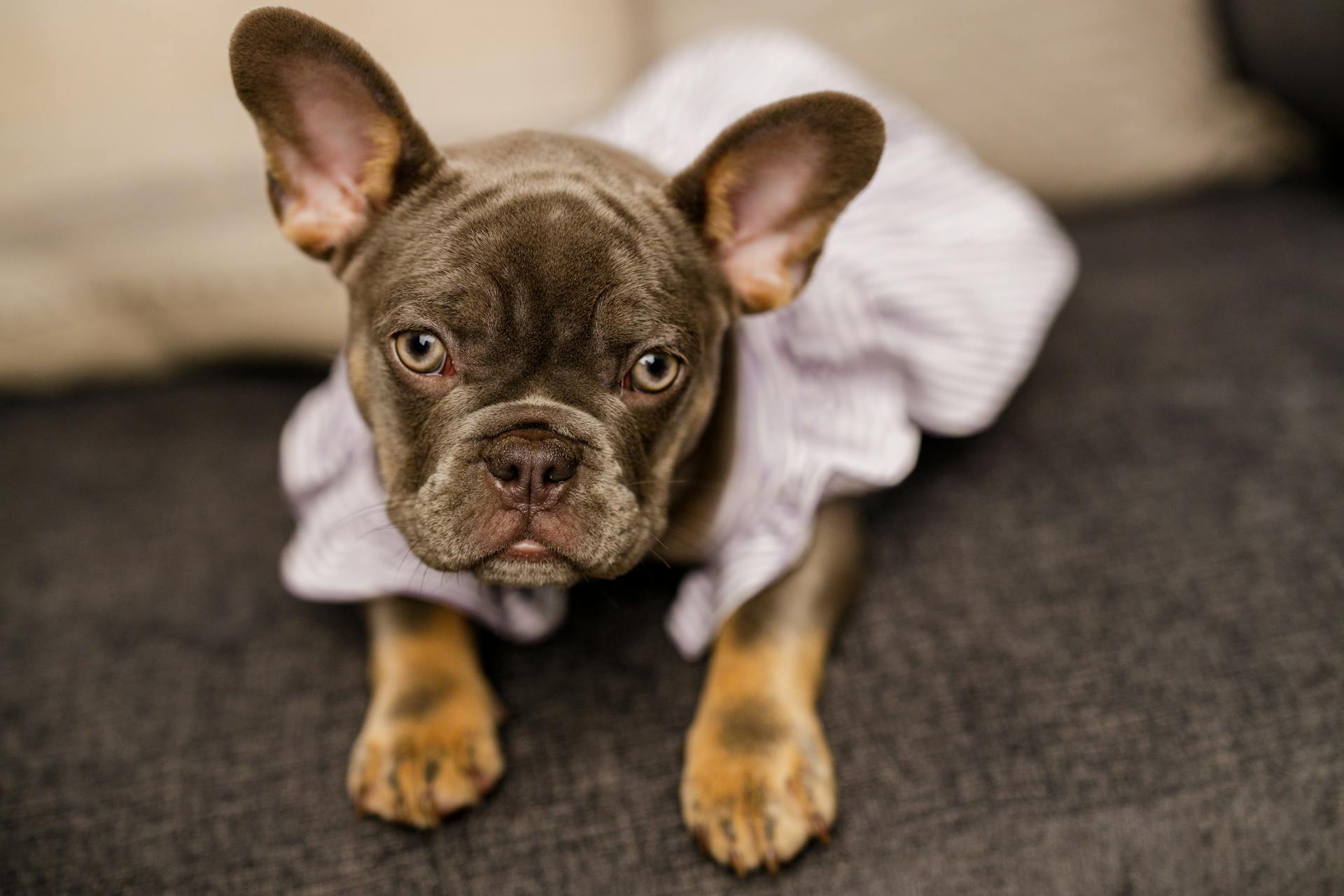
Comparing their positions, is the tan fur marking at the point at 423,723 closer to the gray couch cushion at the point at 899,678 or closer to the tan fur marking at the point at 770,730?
the gray couch cushion at the point at 899,678

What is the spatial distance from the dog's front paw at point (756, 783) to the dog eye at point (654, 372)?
1.54 ft

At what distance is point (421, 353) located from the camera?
4.22ft

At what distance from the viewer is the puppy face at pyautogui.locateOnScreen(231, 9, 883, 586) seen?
1.21 metres

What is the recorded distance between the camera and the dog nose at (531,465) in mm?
1182

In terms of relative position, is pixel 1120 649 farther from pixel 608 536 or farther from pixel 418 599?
pixel 418 599

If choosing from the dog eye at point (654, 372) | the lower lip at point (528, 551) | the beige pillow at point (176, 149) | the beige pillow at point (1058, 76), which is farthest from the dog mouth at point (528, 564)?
the beige pillow at point (1058, 76)

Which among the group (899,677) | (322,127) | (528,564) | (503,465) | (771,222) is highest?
(322,127)

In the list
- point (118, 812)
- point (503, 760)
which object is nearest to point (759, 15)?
point (503, 760)

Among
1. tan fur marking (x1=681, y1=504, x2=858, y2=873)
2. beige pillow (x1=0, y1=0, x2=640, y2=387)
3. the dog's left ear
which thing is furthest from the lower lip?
beige pillow (x1=0, y1=0, x2=640, y2=387)

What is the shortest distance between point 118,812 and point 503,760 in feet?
1.75

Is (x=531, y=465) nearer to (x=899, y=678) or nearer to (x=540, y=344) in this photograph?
(x=540, y=344)

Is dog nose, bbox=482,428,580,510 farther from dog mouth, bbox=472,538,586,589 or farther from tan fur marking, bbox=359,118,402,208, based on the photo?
tan fur marking, bbox=359,118,402,208

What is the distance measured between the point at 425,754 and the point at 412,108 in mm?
1302

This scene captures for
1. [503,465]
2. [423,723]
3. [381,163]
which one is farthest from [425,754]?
[381,163]
